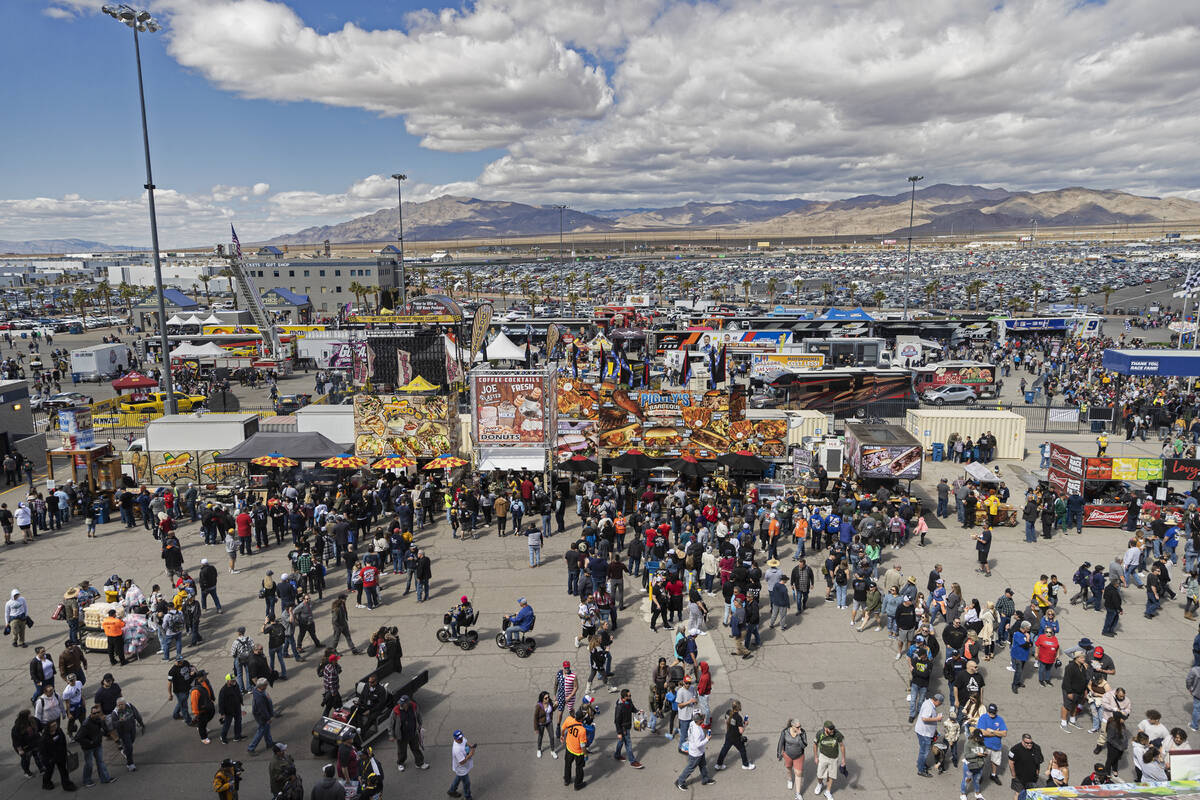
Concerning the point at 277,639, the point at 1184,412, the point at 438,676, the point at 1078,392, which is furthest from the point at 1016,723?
the point at 1078,392

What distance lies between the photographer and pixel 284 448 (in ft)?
70.9

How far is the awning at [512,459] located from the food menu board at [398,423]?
5.77 ft

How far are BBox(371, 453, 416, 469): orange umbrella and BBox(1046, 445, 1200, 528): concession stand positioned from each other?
742 inches

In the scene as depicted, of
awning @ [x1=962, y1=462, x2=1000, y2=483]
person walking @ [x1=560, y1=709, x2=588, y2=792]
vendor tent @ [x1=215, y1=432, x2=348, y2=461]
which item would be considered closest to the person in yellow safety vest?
person walking @ [x1=560, y1=709, x2=588, y2=792]

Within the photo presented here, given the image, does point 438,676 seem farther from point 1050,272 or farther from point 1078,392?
point 1050,272

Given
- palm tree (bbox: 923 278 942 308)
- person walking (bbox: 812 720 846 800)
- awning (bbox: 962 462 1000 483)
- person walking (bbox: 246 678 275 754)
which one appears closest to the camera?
person walking (bbox: 812 720 846 800)

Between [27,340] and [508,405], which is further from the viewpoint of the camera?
[27,340]

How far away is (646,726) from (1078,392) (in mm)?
34828

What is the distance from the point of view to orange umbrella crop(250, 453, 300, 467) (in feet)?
69.5

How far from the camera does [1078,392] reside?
3600cm

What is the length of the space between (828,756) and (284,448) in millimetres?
17992

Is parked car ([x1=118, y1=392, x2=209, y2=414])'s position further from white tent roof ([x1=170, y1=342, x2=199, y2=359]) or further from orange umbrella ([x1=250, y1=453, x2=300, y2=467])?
orange umbrella ([x1=250, y1=453, x2=300, y2=467])

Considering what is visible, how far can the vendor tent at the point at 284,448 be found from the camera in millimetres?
21328

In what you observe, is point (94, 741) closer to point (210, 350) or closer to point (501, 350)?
point (501, 350)
